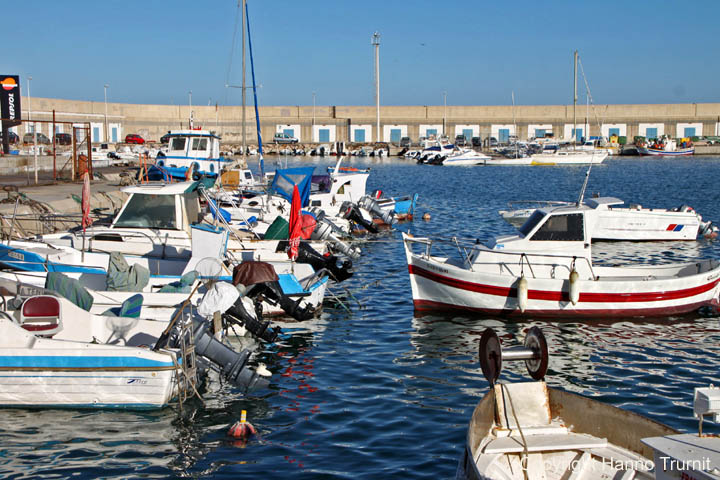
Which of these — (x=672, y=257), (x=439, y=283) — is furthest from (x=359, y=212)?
(x=439, y=283)

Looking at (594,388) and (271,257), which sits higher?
(271,257)

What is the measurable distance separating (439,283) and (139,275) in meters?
6.54

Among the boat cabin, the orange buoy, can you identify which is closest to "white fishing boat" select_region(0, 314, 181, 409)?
the orange buoy

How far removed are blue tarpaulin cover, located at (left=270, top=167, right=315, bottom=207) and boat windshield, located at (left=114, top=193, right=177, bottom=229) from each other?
6256 mm

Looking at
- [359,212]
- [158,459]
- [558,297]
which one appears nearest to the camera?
[158,459]

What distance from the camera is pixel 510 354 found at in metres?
9.42

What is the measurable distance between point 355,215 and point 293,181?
6.46 m

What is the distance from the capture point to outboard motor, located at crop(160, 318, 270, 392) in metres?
11.8

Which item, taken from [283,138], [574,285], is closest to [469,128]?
[283,138]

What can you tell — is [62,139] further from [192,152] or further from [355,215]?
[355,215]

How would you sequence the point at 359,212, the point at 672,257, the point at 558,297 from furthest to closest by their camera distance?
the point at 359,212
the point at 672,257
the point at 558,297

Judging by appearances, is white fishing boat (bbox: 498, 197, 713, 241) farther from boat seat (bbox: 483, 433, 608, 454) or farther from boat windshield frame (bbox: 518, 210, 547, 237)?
boat seat (bbox: 483, 433, 608, 454)

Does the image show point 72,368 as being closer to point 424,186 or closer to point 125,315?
point 125,315

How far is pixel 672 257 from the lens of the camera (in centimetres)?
2661
